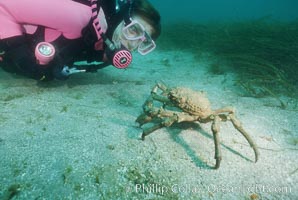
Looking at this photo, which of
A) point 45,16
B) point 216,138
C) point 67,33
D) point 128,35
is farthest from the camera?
point 128,35

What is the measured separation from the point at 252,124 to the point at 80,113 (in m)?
2.38

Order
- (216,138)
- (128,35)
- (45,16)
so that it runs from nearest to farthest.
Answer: (216,138), (45,16), (128,35)

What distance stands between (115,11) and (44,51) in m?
1.20

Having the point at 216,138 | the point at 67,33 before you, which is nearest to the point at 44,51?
the point at 67,33

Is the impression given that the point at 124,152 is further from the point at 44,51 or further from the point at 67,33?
the point at 67,33

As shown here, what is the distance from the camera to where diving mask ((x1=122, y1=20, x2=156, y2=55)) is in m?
3.87

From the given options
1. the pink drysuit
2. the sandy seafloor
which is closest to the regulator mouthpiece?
the pink drysuit

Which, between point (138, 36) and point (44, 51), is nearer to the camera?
point (44, 51)

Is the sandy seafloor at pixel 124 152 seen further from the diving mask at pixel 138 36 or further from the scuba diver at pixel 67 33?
the diving mask at pixel 138 36

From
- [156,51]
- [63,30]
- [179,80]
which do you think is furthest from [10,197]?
[156,51]

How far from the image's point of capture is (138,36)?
4.03 m

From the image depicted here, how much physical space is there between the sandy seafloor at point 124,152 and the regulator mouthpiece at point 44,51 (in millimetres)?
673

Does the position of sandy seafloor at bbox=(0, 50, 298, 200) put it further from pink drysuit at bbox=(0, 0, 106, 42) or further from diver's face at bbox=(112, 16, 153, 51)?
pink drysuit at bbox=(0, 0, 106, 42)

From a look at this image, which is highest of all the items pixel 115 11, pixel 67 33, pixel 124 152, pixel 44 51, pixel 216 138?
pixel 115 11
